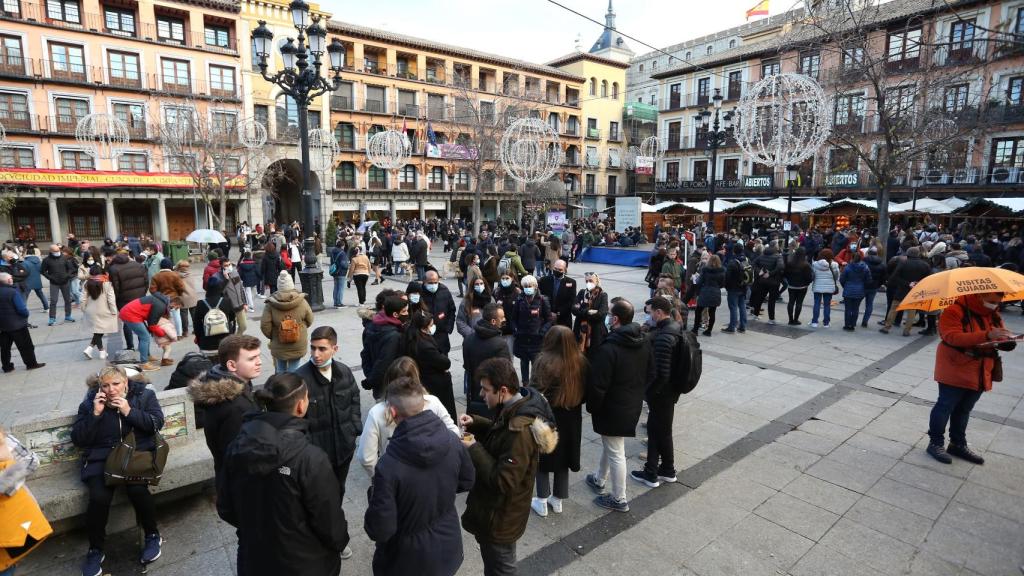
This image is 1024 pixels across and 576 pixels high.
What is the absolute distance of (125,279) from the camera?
835 centimetres

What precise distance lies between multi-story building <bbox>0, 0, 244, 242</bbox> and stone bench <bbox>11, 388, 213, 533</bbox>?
26692 mm

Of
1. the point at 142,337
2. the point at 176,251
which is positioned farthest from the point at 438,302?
the point at 176,251

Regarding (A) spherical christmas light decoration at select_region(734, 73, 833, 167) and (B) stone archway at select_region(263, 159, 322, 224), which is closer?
(A) spherical christmas light decoration at select_region(734, 73, 833, 167)

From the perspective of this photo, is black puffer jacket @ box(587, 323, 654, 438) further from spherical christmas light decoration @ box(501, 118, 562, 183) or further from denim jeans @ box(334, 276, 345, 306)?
spherical christmas light decoration @ box(501, 118, 562, 183)

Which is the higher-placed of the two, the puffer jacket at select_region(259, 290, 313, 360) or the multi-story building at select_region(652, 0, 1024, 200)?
the multi-story building at select_region(652, 0, 1024, 200)

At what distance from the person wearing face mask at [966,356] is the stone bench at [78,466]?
6.31 m

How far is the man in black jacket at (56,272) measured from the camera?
10234 millimetres

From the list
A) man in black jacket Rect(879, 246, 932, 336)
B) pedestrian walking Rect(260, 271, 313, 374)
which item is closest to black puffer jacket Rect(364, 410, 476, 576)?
pedestrian walking Rect(260, 271, 313, 374)

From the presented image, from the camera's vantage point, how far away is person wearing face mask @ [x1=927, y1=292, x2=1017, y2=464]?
183 inches

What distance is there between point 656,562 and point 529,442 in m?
1.64

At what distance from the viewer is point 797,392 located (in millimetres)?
6832

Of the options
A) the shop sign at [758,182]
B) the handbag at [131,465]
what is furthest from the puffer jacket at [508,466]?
the shop sign at [758,182]

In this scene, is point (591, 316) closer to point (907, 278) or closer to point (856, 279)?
point (856, 279)

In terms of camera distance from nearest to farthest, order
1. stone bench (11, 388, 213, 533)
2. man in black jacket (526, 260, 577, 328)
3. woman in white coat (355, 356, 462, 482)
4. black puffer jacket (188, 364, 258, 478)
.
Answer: woman in white coat (355, 356, 462, 482) → black puffer jacket (188, 364, 258, 478) → stone bench (11, 388, 213, 533) → man in black jacket (526, 260, 577, 328)
